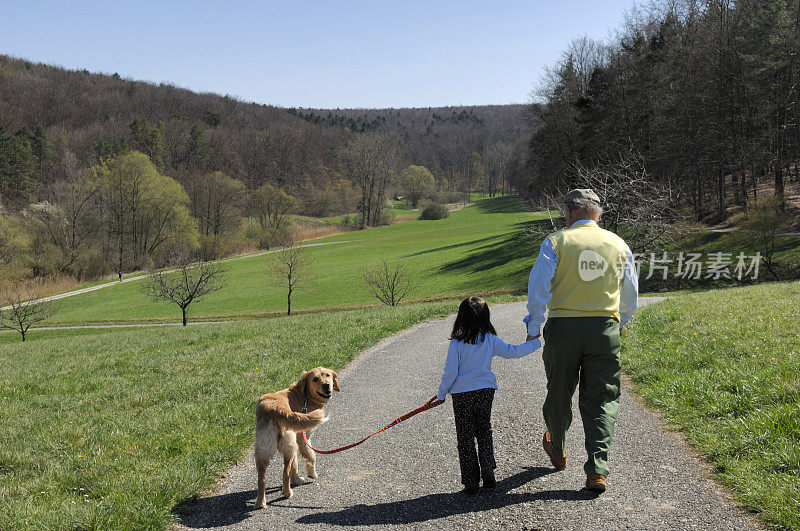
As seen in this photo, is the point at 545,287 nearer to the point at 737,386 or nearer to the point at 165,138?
the point at 737,386

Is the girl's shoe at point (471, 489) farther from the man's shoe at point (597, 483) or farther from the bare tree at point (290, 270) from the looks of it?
the bare tree at point (290, 270)

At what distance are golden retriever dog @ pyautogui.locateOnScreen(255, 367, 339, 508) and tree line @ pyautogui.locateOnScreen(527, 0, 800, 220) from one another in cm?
2598

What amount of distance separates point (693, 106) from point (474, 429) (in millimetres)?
40538

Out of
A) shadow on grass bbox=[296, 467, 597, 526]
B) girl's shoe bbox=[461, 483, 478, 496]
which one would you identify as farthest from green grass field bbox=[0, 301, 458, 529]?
girl's shoe bbox=[461, 483, 478, 496]

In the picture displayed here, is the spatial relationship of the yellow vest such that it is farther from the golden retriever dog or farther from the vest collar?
the golden retriever dog

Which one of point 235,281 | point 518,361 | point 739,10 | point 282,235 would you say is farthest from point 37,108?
point 518,361

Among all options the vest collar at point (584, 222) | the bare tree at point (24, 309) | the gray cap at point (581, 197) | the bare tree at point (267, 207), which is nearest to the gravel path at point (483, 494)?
the vest collar at point (584, 222)

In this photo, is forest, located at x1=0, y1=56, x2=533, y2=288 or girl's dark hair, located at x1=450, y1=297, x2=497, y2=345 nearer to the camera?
girl's dark hair, located at x1=450, y1=297, x2=497, y2=345

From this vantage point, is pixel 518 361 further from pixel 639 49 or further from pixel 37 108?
pixel 37 108

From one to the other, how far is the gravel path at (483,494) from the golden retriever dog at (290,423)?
0.24 metres

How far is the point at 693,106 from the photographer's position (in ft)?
124

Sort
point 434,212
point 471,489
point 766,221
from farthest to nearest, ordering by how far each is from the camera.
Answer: point 434,212 < point 766,221 < point 471,489

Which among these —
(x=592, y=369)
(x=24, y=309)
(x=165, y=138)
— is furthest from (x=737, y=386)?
(x=165, y=138)

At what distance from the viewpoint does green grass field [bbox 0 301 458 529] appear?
15.9 feet
